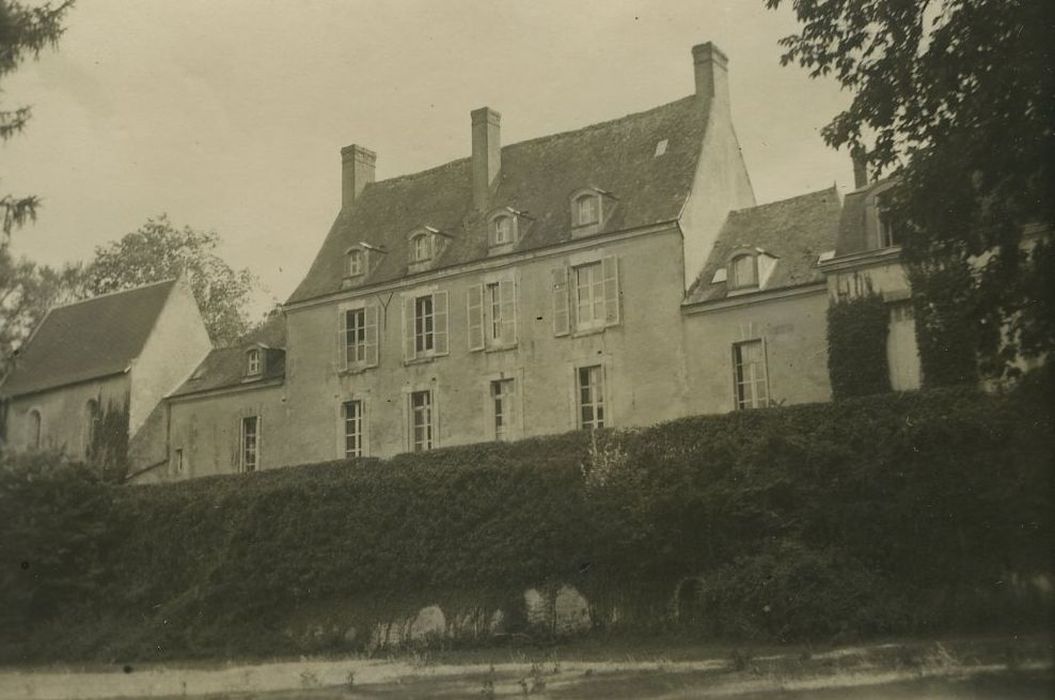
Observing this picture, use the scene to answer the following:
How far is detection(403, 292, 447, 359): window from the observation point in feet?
95.3

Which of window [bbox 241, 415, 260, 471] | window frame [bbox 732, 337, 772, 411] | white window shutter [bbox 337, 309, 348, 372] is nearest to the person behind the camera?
window frame [bbox 732, 337, 772, 411]

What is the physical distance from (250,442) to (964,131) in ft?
78.4

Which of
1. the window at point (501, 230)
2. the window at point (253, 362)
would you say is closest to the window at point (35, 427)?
the window at point (253, 362)

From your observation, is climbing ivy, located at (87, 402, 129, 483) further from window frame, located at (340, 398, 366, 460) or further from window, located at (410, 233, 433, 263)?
window, located at (410, 233, 433, 263)

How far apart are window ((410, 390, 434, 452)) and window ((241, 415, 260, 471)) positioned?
5.51 m

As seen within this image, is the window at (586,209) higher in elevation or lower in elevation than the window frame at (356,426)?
higher

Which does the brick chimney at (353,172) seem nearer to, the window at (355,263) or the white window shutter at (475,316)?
the window at (355,263)

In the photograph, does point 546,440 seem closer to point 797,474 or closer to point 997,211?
point 797,474

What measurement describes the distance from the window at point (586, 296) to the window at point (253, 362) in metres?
10.3

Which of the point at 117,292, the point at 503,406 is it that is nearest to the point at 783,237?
the point at 503,406

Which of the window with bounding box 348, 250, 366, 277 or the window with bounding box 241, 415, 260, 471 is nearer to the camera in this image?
the window with bounding box 348, 250, 366, 277

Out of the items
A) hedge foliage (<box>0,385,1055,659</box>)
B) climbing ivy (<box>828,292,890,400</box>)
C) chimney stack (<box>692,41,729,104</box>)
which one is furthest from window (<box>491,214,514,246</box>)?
climbing ivy (<box>828,292,890,400</box>)

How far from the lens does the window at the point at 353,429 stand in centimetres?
3000

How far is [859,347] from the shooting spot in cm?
2223
